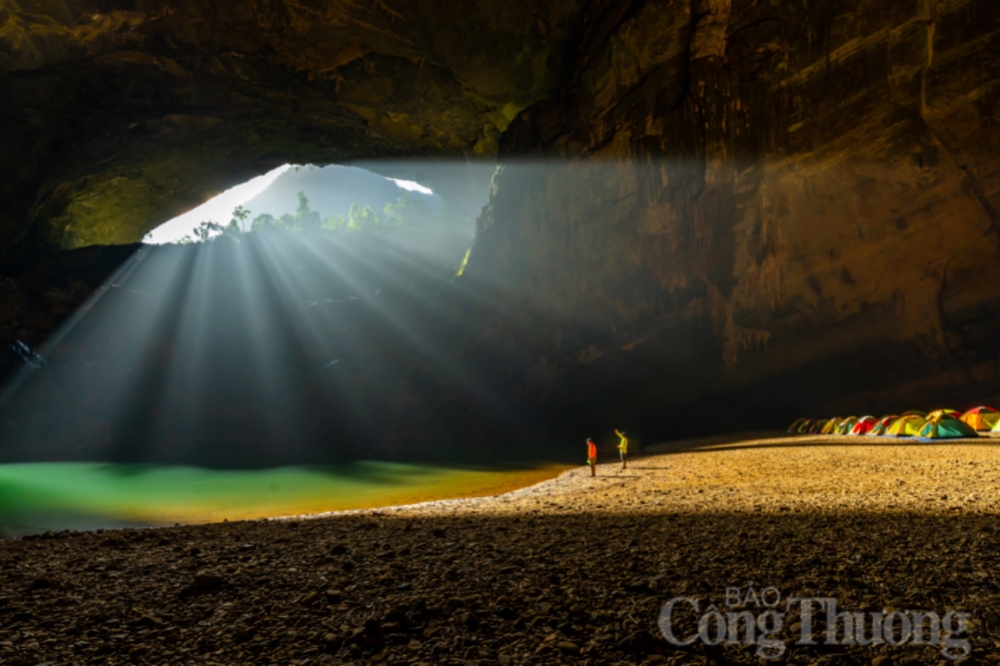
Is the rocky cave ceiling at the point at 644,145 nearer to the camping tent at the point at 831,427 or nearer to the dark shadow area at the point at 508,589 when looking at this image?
the camping tent at the point at 831,427

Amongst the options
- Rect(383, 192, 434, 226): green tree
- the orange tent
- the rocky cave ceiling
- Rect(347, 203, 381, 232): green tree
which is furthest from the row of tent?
→ Rect(347, 203, 381, 232): green tree

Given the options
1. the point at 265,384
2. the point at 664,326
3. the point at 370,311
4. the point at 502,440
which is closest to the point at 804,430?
the point at 664,326

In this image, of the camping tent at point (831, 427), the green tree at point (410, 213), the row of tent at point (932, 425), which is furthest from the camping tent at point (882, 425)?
the green tree at point (410, 213)

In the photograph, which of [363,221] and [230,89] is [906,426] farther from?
A: [363,221]

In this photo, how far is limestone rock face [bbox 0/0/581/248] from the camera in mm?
20906

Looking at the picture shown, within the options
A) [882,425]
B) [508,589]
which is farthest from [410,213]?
[508,589]

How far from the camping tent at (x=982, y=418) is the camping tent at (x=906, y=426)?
4.51 ft

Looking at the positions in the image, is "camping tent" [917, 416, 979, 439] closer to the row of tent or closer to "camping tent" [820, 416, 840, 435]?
the row of tent

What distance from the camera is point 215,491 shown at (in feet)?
51.3

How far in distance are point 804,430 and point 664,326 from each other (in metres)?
7.36

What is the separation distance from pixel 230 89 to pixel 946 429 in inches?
1299

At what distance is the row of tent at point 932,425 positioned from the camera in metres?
13.7

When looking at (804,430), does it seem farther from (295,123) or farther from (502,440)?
(295,123)

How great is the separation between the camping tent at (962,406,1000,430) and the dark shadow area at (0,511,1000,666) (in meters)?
14.2
